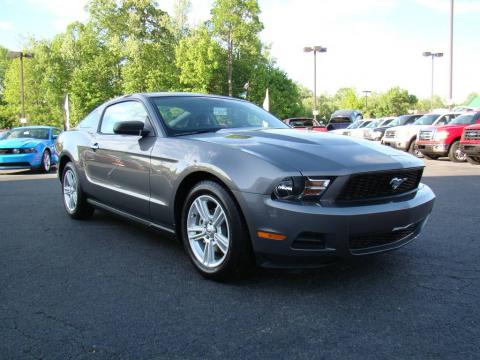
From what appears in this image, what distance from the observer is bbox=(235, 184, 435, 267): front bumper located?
2797 mm

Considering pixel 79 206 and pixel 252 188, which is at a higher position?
pixel 252 188

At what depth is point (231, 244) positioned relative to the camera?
306cm

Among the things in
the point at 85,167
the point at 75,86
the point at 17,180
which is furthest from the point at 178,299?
the point at 75,86

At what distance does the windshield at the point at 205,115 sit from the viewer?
4035 millimetres

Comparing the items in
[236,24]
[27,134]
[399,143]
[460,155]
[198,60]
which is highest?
[236,24]

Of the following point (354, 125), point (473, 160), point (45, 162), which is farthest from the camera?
point (354, 125)

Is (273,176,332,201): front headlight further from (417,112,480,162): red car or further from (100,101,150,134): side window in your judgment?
(417,112,480,162): red car

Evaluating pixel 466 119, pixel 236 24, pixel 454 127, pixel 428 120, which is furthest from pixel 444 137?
pixel 236 24

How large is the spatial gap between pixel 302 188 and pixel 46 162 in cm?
1169

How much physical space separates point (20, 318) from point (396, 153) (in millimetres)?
2863

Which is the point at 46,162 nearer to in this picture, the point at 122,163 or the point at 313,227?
the point at 122,163

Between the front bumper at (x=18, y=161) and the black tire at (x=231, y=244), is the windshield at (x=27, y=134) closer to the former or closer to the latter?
the front bumper at (x=18, y=161)

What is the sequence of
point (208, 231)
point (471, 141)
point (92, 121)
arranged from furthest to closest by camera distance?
point (471, 141) < point (92, 121) < point (208, 231)

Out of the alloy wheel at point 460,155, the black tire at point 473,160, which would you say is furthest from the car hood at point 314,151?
the alloy wheel at point 460,155
